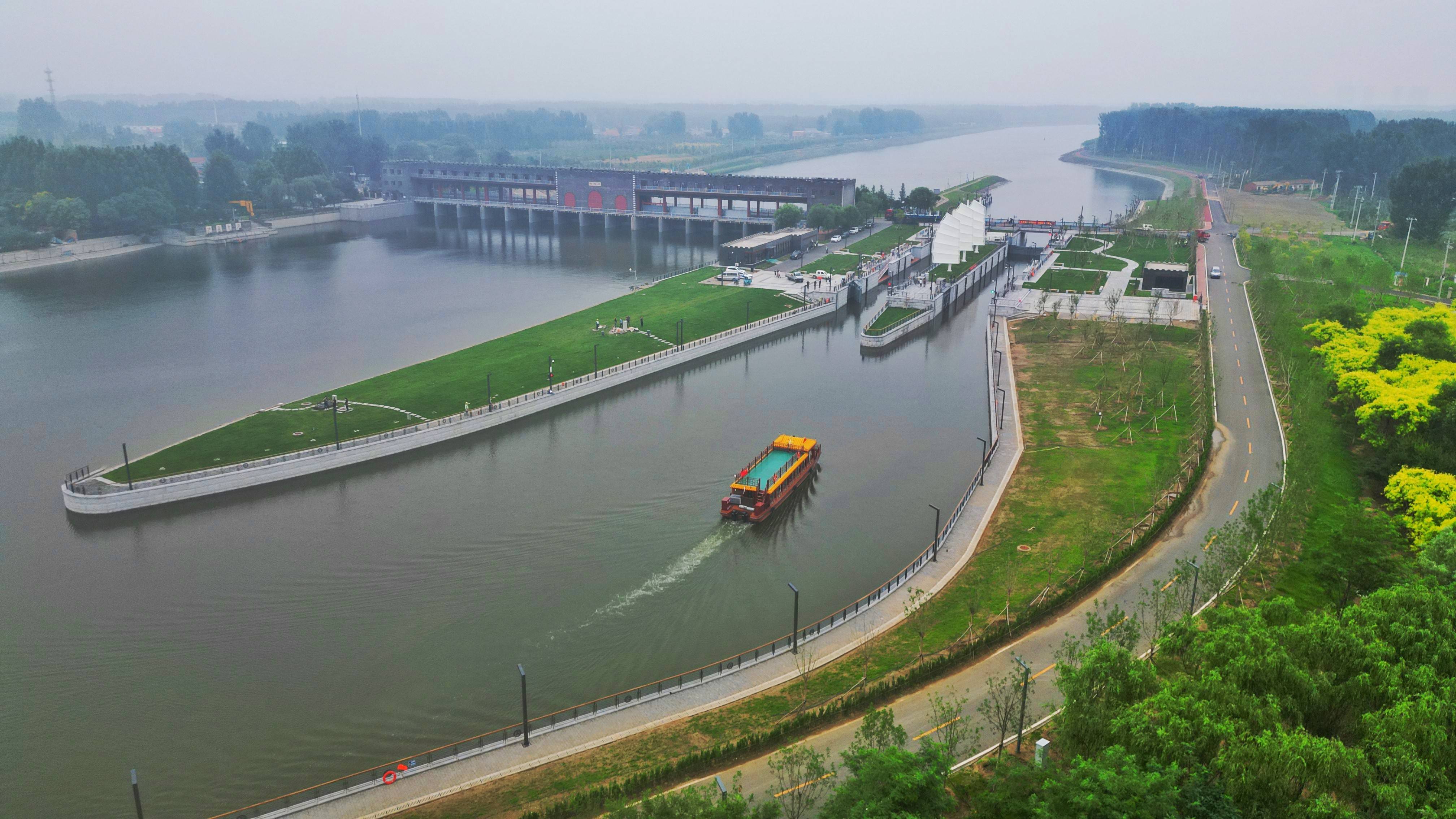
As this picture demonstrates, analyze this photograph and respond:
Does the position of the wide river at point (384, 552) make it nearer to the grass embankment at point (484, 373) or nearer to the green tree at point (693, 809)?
the grass embankment at point (484, 373)

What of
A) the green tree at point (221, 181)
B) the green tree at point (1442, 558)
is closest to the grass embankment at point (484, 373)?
the green tree at point (1442, 558)

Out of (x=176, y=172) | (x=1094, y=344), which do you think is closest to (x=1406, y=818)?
(x=1094, y=344)

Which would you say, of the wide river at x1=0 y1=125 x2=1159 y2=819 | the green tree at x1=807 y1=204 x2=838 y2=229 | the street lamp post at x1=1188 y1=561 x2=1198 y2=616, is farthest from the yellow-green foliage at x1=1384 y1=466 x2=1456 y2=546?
the green tree at x1=807 y1=204 x2=838 y2=229

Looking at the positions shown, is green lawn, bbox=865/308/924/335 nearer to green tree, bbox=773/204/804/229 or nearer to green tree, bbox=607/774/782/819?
green tree, bbox=773/204/804/229

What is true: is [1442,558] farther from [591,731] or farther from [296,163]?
[296,163]

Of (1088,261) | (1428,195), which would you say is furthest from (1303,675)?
(1428,195)

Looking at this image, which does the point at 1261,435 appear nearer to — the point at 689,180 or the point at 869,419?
the point at 869,419
